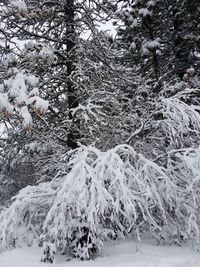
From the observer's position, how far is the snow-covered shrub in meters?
6.26

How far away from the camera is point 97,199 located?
6.12 m

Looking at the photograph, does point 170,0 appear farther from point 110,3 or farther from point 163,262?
point 163,262

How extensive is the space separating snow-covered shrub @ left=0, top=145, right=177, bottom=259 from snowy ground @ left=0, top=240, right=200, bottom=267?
0.22m

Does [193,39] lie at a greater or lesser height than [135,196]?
greater

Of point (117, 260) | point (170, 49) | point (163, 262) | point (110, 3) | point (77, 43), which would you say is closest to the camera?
point (163, 262)

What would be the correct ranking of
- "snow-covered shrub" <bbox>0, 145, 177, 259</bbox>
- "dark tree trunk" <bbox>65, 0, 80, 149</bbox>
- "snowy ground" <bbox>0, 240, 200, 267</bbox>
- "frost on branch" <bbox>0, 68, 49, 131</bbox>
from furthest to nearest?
"dark tree trunk" <bbox>65, 0, 80, 149</bbox>
"snow-covered shrub" <bbox>0, 145, 177, 259</bbox>
"frost on branch" <bbox>0, 68, 49, 131</bbox>
"snowy ground" <bbox>0, 240, 200, 267</bbox>

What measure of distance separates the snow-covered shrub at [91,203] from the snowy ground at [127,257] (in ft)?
0.74

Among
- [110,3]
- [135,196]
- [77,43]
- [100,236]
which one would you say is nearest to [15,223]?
[100,236]

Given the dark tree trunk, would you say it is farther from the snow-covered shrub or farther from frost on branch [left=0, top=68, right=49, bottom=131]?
frost on branch [left=0, top=68, right=49, bottom=131]

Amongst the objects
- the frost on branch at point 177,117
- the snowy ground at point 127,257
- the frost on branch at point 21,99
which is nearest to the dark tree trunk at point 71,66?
the frost on branch at point 21,99

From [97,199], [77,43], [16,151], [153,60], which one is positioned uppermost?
[153,60]

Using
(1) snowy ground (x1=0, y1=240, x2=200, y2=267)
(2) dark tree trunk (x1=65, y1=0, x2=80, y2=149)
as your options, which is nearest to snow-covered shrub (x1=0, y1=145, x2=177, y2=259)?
(1) snowy ground (x1=0, y1=240, x2=200, y2=267)

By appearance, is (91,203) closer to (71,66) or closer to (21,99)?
(21,99)

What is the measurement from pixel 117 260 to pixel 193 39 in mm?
9045
